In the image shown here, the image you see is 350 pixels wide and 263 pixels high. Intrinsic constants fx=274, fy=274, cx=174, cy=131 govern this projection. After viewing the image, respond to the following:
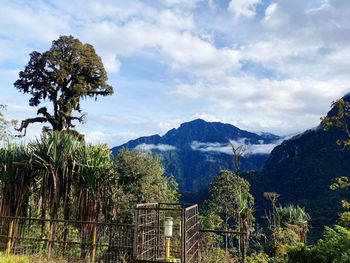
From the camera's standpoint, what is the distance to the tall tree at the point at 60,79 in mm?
18547

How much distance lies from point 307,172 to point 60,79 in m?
103

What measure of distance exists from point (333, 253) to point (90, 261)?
20.5 ft

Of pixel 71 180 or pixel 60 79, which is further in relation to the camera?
pixel 60 79

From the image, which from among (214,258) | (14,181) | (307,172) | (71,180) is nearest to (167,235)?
(214,258)

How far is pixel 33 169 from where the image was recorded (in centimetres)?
1022

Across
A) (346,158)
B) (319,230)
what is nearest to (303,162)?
(346,158)

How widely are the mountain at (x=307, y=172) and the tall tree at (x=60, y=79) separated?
65.9m

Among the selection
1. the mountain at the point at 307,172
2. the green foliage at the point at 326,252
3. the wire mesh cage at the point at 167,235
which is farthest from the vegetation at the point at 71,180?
the mountain at the point at 307,172

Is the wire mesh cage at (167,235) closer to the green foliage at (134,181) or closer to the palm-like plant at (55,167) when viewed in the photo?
the green foliage at (134,181)

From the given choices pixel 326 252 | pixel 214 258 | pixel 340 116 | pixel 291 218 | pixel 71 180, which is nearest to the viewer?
pixel 326 252

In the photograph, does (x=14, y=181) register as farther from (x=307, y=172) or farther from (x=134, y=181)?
(x=307, y=172)

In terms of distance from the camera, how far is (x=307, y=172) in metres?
103

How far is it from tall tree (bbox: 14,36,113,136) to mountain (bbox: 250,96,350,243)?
65887 mm

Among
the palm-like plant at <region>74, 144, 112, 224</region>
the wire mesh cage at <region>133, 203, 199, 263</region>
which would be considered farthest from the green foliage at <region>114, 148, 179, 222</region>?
the wire mesh cage at <region>133, 203, 199, 263</region>
